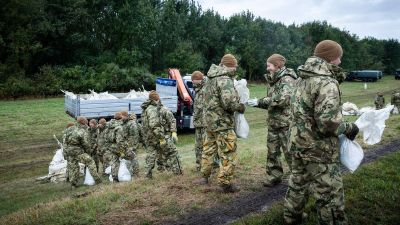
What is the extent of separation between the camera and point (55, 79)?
32156 millimetres

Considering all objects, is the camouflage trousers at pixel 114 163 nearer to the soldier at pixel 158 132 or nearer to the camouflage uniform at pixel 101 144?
the camouflage uniform at pixel 101 144

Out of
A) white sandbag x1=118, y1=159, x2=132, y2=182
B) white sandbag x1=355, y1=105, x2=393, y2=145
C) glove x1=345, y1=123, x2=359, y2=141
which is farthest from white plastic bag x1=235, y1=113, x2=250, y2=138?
white sandbag x1=118, y1=159, x2=132, y2=182

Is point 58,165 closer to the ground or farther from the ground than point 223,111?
closer to the ground

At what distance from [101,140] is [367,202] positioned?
834cm

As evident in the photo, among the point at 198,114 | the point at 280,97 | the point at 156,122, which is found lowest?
the point at 156,122

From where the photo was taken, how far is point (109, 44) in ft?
134

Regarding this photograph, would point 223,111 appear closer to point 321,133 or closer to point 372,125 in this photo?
point 321,133

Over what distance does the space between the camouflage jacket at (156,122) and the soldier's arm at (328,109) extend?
5289 mm

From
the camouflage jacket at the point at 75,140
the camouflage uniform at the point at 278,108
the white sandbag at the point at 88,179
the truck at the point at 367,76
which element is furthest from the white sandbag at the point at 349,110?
the truck at the point at 367,76

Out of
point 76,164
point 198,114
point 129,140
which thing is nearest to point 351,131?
point 198,114

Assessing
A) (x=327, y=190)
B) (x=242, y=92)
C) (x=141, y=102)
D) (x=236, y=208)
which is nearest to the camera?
(x=327, y=190)

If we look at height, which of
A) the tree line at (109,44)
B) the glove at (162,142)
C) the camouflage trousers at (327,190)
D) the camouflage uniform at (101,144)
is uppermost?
the tree line at (109,44)

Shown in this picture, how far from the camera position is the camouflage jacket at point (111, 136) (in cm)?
1103

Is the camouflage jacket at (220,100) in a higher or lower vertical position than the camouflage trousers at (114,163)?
higher
